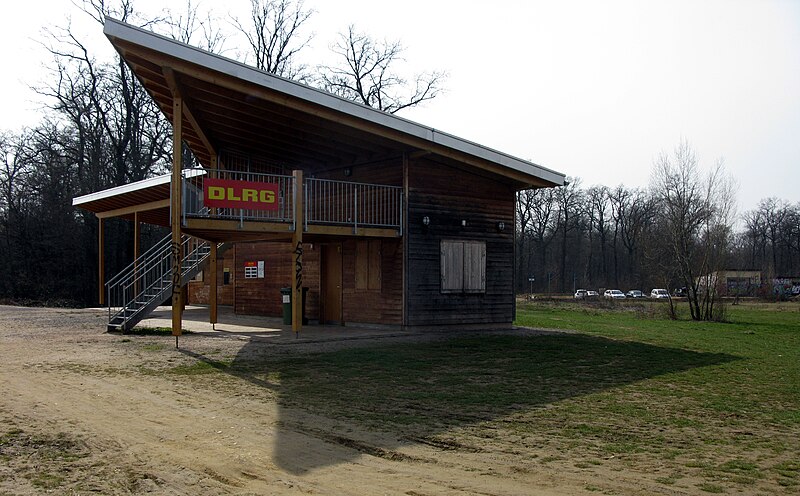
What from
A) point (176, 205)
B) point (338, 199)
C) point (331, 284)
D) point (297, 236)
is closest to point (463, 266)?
point (331, 284)

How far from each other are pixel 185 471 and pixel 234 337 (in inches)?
419

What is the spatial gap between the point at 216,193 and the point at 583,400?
8.60m

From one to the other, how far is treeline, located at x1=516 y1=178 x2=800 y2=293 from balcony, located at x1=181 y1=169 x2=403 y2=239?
48.4 metres

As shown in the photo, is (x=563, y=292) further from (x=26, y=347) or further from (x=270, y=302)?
(x=26, y=347)

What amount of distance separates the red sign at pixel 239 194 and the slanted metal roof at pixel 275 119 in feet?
6.16

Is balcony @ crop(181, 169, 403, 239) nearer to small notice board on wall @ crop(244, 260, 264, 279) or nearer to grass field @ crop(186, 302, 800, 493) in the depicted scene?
small notice board on wall @ crop(244, 260, 264, 279)

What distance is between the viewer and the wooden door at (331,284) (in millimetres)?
19203

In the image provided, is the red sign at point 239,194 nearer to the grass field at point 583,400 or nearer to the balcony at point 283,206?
the balcony at point 283,206

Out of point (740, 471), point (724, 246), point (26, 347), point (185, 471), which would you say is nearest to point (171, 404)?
point (185, 471)

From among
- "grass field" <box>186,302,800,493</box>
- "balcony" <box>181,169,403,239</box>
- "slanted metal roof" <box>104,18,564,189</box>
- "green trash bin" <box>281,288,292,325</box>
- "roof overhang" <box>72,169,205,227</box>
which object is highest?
"slanted metal roof" <box>104,18,564,189</box>

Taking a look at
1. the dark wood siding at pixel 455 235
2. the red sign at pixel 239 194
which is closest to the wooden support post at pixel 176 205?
the red sign at pixel 239 194

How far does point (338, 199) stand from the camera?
19219 mm

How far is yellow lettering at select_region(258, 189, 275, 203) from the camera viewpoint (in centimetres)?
1460

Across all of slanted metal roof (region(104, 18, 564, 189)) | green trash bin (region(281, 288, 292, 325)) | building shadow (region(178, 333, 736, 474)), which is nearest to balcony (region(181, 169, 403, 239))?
slanted metal roof (region(104, 18, 564, 189))
